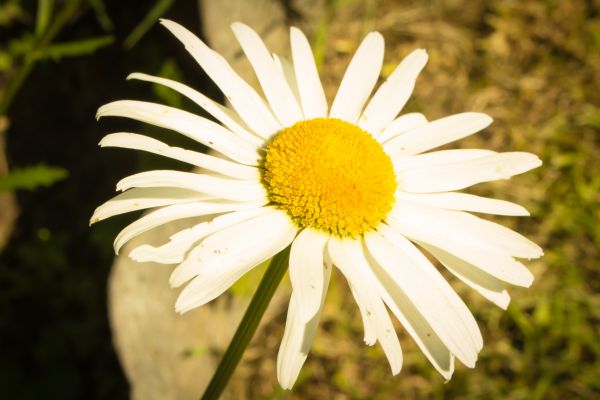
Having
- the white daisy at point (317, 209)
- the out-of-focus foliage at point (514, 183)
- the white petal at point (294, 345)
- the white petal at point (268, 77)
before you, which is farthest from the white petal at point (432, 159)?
the out-of-focus foliage at point (514, 183)

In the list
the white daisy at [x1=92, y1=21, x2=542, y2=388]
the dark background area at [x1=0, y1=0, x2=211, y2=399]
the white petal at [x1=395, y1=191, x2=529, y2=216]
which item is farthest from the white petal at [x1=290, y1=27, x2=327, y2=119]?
the dark background area at [x1=0, y1=0, x2=211, y2=399]

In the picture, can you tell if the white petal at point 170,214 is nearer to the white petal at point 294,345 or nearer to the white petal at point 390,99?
the white petal at point 294,345

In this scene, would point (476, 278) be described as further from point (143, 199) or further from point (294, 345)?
point (143, 199)

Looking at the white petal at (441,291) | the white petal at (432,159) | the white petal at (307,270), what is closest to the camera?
the white petal at (307,270)

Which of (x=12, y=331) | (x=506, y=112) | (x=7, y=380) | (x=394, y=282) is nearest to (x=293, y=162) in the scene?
(x=394, y=282)

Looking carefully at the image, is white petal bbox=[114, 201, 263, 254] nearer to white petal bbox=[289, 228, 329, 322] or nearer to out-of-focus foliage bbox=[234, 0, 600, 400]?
white petal bbox=[289, 228, 329, 322]

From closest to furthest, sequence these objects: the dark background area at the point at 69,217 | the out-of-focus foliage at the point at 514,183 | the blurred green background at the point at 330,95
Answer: the dark background area at the point at 69,217 < the blurred green background at the point at 330,95 < the out-of-focus foliage at the point at 514,183
